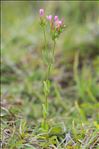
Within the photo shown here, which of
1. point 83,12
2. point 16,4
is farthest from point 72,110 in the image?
point 16,4

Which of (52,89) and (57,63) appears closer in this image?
(52,89)

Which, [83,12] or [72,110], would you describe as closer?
[72,110]

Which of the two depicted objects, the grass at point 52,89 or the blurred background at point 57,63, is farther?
the blurred background at point 57,63

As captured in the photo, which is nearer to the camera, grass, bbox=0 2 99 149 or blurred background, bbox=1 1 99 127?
grass, bbox=0 2 99 149

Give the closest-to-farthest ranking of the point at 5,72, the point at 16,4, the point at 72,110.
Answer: the point at 72,110, the point at 5,72, the point at 16,4

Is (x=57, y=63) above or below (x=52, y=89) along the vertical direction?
above

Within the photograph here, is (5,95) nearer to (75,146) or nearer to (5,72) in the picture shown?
(5,72)
